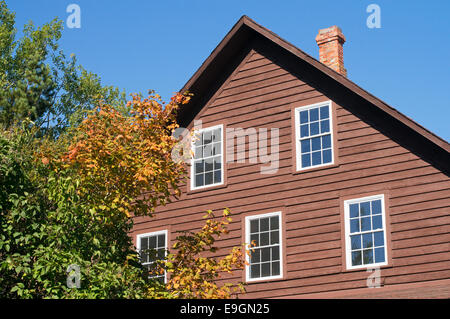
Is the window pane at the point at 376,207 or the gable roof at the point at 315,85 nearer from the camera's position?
the gable roof at the point at 315,85

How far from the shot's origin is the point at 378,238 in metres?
17.3

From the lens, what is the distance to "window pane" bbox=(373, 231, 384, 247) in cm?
1722

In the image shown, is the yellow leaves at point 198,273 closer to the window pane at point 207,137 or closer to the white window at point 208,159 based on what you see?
the white window at point 208,159

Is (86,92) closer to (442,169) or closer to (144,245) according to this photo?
(144,245)

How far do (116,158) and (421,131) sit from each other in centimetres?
818

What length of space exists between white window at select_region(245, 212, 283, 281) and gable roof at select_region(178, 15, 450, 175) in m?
3.94

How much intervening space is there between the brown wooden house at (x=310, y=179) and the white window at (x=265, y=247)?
1.2 inches

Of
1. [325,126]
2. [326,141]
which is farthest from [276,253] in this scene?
[325,126]

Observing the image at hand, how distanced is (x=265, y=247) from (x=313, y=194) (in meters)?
2.06

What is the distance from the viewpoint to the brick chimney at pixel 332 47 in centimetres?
2109

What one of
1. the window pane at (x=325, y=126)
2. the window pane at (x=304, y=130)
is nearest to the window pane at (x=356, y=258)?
the window pane at (x=325, y=126)
